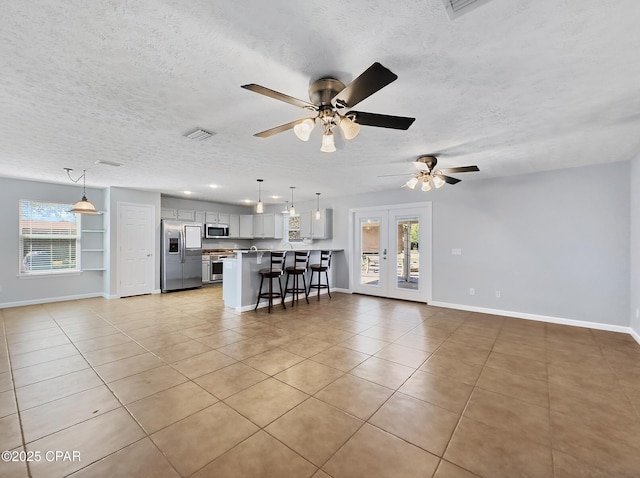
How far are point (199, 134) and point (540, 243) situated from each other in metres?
5.35

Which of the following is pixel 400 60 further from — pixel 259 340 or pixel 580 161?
pixel 580 161

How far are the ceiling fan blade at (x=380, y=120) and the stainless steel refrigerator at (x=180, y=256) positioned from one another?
6501mm

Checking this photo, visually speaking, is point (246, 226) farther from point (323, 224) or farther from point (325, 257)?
point (325, 257)

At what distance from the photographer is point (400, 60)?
1.82m

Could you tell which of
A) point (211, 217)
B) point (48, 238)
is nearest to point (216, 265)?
point (211, 217)

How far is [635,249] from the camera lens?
12.4 feet

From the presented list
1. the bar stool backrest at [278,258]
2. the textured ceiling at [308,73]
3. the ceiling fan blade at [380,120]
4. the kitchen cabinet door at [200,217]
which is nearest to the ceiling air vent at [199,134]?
the textured ceiling at [308,73]

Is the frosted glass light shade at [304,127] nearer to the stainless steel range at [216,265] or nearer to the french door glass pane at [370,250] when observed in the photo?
the french door glass pane at [370,250]

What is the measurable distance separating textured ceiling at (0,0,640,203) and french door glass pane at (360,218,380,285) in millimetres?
3016

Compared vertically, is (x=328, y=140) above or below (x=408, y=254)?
above

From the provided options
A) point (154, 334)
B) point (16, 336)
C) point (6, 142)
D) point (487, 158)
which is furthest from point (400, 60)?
point (16, 336)

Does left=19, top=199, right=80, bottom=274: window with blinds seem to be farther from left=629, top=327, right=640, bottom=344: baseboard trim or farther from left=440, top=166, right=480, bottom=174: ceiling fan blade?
left=629, top=327, right=640, bottom=344: baseboard trim

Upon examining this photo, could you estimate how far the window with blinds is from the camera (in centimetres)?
552

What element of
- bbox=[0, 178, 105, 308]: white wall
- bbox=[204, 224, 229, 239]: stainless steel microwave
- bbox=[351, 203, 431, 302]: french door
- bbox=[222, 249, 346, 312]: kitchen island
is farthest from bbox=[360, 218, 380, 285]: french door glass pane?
bbox=[0, 178, 105, 308]: white wall
